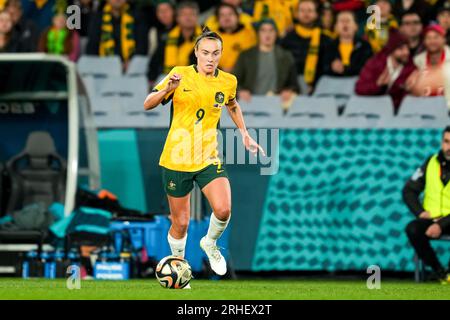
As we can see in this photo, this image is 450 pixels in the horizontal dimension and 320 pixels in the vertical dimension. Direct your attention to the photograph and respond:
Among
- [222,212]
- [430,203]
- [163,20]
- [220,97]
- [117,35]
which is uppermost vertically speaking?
[163,20]

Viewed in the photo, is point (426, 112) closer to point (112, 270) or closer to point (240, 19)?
point (240, 19)

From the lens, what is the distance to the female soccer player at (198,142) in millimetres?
11328

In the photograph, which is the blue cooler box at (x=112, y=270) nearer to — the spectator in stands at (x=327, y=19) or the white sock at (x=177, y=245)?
the white sock at (x=177, y=245)

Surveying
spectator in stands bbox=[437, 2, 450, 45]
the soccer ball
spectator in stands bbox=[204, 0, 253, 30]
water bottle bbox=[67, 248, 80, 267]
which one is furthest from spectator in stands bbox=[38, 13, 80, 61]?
the soccer ball

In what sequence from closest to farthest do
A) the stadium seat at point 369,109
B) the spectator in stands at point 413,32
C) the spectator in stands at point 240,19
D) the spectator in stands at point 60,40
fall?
the stadium seat at point 369,109 < the spectator in stands at point 413,32 < the spectator in stands at point 240,19 < the spectator in stands at point 60,40

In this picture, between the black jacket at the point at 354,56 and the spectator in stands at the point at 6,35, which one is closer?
the black jacket at the point at 354,56

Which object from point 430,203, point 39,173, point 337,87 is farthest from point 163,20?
point 430,203

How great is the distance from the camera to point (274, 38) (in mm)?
17094

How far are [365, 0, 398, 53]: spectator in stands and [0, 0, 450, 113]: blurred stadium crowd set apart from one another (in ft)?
0.04

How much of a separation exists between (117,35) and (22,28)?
141 centimetres

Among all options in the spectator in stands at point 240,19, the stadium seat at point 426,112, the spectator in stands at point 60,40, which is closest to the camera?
the stadium seat at point 426,112

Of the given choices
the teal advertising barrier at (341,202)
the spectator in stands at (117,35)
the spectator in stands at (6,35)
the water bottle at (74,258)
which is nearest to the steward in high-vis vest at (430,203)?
the teal advertising barrier at (341,202)

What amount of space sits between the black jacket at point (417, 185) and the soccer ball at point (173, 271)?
14.5 feet

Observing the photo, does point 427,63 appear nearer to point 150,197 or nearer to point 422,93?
point 422,93
